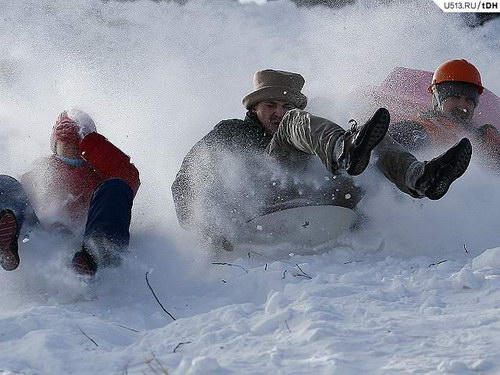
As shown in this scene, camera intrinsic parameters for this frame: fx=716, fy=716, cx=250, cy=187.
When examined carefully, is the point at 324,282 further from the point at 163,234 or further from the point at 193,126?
the point at 193,126

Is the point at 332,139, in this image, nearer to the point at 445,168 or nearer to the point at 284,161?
the point at 445,168

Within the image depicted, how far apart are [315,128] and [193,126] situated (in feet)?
8.66

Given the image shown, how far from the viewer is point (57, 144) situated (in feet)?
11.7

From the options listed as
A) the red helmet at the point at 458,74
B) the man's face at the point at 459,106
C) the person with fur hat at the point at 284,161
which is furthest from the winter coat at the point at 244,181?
the red helmet at the point at 458,74

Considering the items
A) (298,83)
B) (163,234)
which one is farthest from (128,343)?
(298,83)

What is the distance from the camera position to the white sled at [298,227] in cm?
337

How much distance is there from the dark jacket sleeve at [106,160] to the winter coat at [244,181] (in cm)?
33

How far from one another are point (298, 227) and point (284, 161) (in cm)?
32

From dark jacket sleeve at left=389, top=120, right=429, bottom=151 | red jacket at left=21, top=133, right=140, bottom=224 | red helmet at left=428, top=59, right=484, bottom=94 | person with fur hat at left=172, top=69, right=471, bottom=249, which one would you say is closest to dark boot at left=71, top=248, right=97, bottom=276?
red jacket at left=21, top=133, right=140, bottom=224

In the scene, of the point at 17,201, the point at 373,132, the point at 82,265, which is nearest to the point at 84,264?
the point at 82,265

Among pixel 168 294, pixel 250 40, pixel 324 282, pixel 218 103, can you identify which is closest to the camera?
pixel 324 282

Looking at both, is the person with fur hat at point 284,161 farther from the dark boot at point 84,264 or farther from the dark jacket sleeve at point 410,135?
the dark boot at point 84,264

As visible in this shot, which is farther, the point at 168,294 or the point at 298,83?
the point at 298,83

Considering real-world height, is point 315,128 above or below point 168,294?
above
